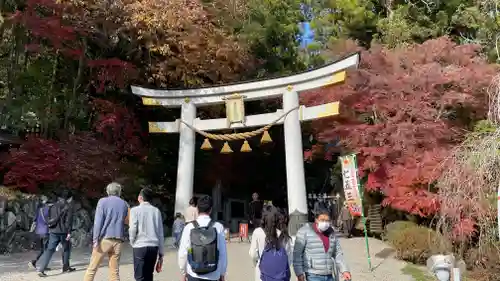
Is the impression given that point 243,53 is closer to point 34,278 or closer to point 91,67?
point 91,67

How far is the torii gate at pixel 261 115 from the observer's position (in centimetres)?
1509

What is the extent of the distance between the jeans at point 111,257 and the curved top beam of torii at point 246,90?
32.6ft

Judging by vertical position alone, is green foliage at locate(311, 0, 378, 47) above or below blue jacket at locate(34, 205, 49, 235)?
above

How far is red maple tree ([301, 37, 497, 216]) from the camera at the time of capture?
1261 cm

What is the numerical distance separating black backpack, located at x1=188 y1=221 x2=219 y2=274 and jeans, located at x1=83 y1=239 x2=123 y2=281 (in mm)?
2425

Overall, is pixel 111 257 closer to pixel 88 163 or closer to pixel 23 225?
pixel 23 225

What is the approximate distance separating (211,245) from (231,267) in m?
6.28

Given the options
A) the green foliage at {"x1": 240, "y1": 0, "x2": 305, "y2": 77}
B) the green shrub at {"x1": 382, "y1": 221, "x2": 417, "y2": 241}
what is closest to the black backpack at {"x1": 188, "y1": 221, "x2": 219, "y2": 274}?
the green shrub at {"x1": 382, "y1": 221, "x2": 417, "y2": 241}

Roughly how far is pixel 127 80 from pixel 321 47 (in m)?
8.34

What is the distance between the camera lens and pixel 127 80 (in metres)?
Result: 16.9

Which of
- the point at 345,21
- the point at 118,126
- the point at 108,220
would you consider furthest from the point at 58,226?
the point at 345,21

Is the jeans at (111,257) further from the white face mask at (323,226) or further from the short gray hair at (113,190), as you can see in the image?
the white face mask at (323,226)

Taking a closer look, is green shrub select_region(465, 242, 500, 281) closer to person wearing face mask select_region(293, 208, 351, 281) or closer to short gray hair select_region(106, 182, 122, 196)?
person wearing face mask select_region(293, 208, 351, 281)

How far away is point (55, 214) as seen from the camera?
8555mm
